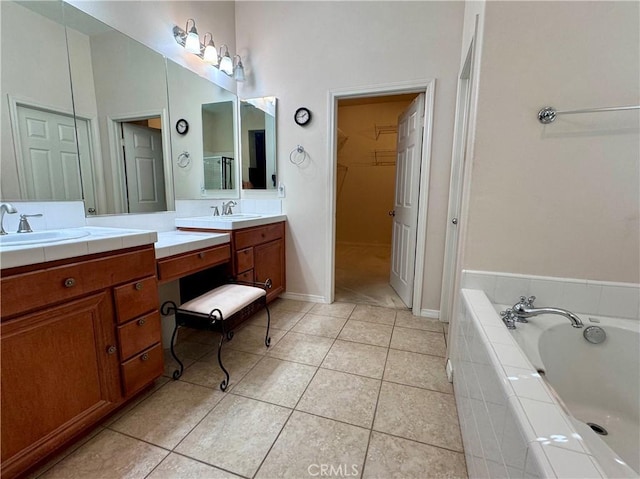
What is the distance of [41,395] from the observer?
1015mm

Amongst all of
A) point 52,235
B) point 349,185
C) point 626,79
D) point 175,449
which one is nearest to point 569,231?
point 626,79

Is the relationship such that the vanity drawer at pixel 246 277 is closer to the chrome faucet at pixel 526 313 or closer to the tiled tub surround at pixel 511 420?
the tiled tub surround at pixel 511 420

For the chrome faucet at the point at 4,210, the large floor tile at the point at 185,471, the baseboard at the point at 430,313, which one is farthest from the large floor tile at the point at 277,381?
the chrome faucet at the point at 4,210

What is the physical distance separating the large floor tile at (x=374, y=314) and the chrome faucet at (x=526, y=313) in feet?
3.74

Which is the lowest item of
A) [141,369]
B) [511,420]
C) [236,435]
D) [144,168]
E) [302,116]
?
[236,435]

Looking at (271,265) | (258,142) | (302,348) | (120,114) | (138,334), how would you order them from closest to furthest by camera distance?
(138,334), (120,114), (302,348), (271,265), (258,142)

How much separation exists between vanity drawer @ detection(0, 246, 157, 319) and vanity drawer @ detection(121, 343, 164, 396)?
40 centimetres

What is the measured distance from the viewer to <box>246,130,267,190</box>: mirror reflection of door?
109 inches

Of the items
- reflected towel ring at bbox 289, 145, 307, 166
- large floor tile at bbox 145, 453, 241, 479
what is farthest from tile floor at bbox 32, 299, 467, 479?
reflected towel ring at bbox 289, 145, 307, 166

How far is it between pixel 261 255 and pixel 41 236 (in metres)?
1.35

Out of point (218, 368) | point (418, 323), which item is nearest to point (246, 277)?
point (218, 368)

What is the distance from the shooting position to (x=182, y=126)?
222 cm

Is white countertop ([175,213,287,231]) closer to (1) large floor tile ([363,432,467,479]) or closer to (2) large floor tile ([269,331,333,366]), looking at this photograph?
(2) large floor tile ([269,331,333,366])

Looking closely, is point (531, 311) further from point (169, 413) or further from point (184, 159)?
point (184, 159)
